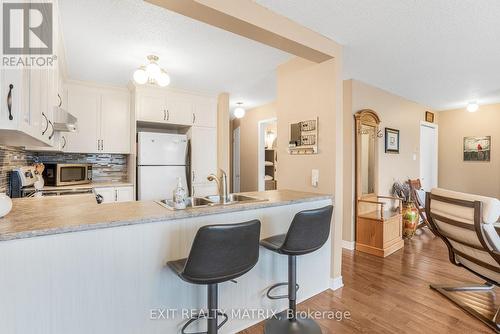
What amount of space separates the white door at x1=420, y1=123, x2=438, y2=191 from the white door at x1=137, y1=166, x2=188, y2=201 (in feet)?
16.6

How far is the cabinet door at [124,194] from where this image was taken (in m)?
3.61

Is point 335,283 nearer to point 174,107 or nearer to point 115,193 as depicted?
point 115,193

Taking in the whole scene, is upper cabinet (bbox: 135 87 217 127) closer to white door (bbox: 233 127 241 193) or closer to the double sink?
white door (bbox: 233 127 241 193)

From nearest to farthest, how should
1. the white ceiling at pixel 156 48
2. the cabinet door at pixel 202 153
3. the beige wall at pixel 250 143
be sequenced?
the white ceiling at pixel 156 48, the cabinet door at pixel 202 153, the beige wall at pixel 250 143

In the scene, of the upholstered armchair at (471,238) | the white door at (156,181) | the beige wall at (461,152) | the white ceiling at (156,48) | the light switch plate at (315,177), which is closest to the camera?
the upholstered armchair at (471,238)

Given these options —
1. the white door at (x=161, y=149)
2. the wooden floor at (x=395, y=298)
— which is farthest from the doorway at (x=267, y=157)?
the wooden floor at (x=395, y=298)

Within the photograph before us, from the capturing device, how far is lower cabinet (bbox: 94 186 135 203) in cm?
352

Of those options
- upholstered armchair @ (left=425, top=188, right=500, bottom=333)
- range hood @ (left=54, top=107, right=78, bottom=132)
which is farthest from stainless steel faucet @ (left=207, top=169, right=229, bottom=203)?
upholstered armchair @ (left=425, top=188, right=500, bottom=333)

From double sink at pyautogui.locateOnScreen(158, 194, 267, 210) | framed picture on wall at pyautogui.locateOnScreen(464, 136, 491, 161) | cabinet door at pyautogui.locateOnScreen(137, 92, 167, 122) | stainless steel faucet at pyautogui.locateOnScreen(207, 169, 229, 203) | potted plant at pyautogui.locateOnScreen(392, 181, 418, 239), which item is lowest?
potted plant at pyautogui.locateOnScreen(392, 181, 418, 239)

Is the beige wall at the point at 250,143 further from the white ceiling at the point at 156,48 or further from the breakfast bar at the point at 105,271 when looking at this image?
Result: the breakfast bar at the point at 105,271

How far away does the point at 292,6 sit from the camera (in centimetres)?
192

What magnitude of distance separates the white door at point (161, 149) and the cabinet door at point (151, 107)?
27 cm

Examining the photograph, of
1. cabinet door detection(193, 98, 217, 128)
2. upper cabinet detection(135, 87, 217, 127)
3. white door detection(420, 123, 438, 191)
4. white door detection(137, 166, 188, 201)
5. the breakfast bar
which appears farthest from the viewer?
white door detection(420, 123, 438, 191)

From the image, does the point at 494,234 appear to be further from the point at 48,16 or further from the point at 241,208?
the point at 48,16
